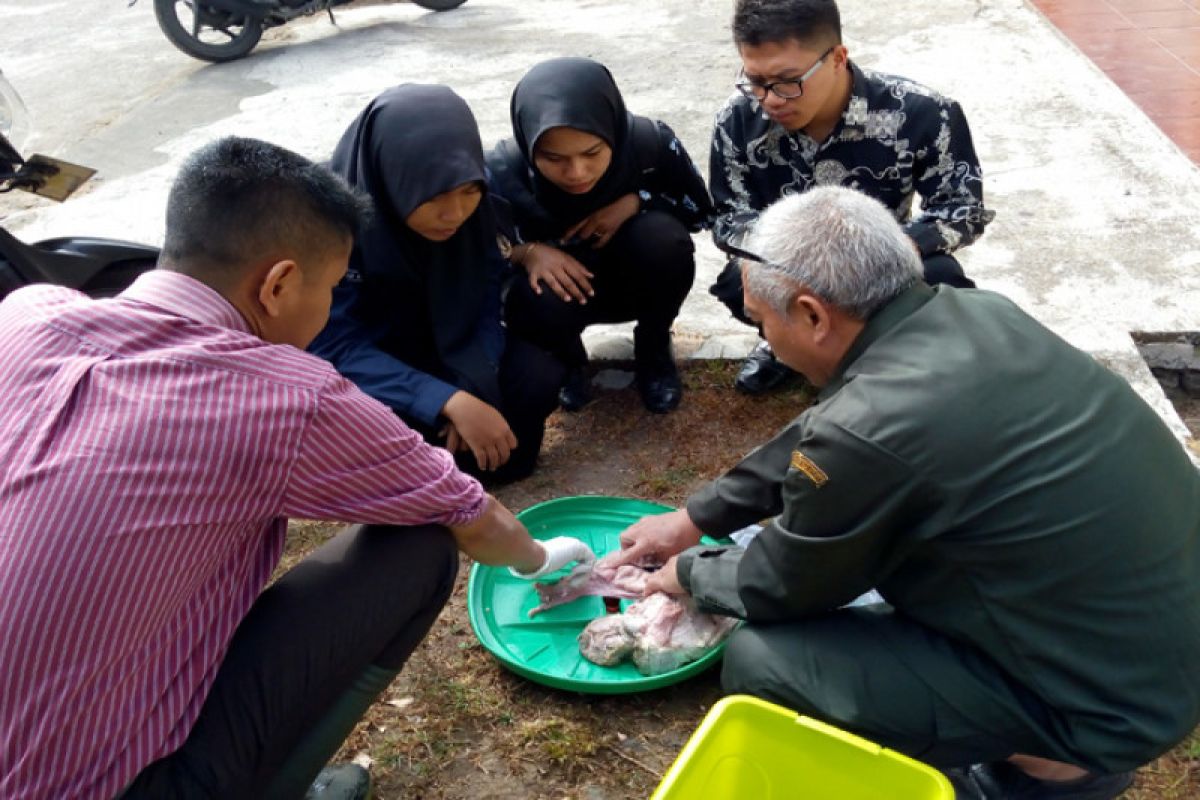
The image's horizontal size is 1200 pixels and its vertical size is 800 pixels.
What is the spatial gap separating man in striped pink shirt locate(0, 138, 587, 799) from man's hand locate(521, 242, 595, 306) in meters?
1.17

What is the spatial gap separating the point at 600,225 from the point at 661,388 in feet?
1.85

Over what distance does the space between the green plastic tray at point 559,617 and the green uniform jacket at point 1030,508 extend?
0.70m

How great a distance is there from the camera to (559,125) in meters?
2.80

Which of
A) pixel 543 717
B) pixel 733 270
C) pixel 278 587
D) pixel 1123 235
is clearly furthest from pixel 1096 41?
pixel 278 587

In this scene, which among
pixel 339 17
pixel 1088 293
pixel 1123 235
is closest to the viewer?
pixel 1088 293

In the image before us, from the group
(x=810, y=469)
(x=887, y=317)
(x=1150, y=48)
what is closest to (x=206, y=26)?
(x=1150, y=48)

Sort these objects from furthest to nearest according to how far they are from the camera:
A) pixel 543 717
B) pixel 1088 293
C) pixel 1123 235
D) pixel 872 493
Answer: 1. pixel 1123 235
2. pixel 1088 293
3. pixel 543 717
4. pixel 872 493

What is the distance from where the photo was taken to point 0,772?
137cm

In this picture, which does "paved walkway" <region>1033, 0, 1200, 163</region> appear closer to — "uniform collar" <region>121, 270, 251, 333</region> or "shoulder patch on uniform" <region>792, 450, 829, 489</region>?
"shoulder patch on uniform" <region>792, 450, 829, 489</region>

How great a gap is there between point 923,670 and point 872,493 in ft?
1.27

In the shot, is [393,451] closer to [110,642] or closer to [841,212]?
[110,642]

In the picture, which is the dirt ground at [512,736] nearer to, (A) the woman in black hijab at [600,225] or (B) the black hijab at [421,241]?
(B) the black hijab at [421,241]

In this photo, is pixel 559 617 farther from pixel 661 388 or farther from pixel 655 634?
pixel 661 388

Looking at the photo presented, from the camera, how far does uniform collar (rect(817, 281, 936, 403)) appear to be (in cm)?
182
